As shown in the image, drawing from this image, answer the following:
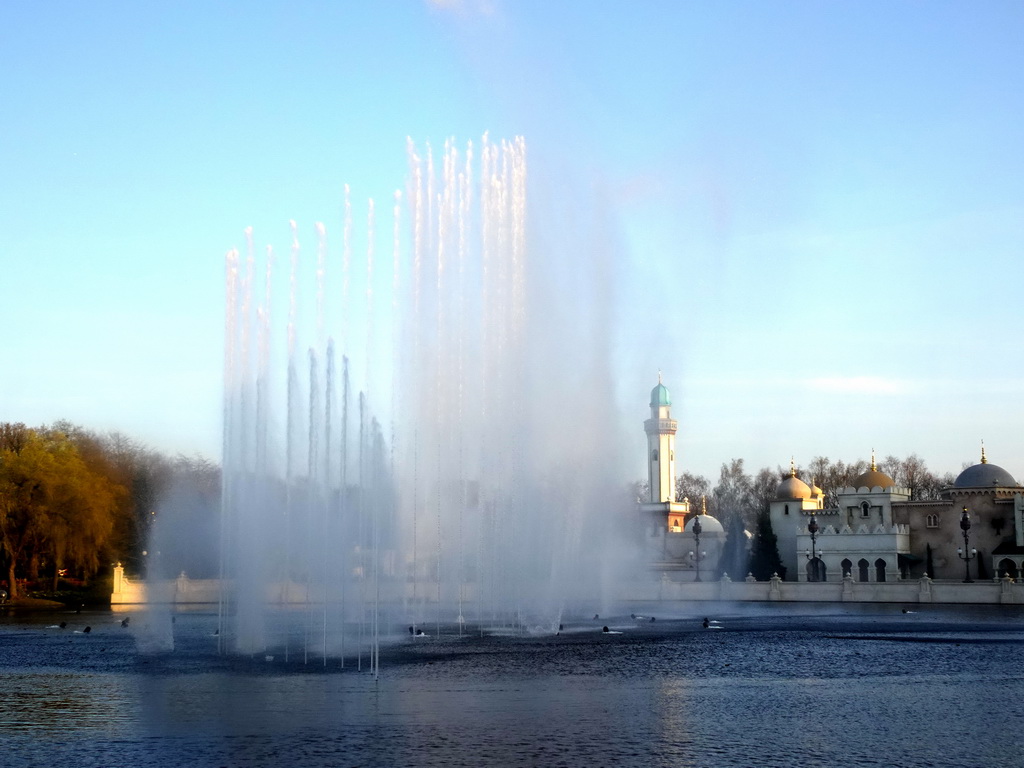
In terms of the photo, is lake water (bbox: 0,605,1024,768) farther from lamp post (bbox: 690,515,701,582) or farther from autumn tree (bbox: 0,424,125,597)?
lamp post (bbox: 690,515,701,582)

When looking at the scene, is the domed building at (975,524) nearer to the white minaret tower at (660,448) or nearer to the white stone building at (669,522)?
the white stone building at (669,522)

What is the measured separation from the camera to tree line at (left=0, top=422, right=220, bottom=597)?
57562mm

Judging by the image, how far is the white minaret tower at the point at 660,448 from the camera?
369 ft

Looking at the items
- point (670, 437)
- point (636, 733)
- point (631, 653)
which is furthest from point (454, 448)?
point (670, 437)

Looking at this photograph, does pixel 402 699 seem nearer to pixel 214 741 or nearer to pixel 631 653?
pixel 214 741

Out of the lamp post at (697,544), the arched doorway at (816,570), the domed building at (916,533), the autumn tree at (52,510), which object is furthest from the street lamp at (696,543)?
the autumn tree at (52,510)

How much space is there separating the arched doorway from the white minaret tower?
34.8 metres

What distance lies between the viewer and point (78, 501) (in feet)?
189

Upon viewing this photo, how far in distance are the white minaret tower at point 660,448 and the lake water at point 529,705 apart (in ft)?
265

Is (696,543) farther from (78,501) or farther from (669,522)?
(78,501)

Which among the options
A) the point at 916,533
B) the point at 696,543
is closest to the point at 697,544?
the point at 696,543

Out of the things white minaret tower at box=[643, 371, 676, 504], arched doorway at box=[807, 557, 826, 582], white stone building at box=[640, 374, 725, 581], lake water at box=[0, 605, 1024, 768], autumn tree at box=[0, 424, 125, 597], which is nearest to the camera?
lake water at box=[0, 605, 1024, 768]

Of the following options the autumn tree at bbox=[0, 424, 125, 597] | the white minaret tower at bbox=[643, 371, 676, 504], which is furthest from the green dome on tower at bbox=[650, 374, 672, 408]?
the autumn tree at bbox=[0, 424, 125, 597]

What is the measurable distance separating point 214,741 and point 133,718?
2584 mm
